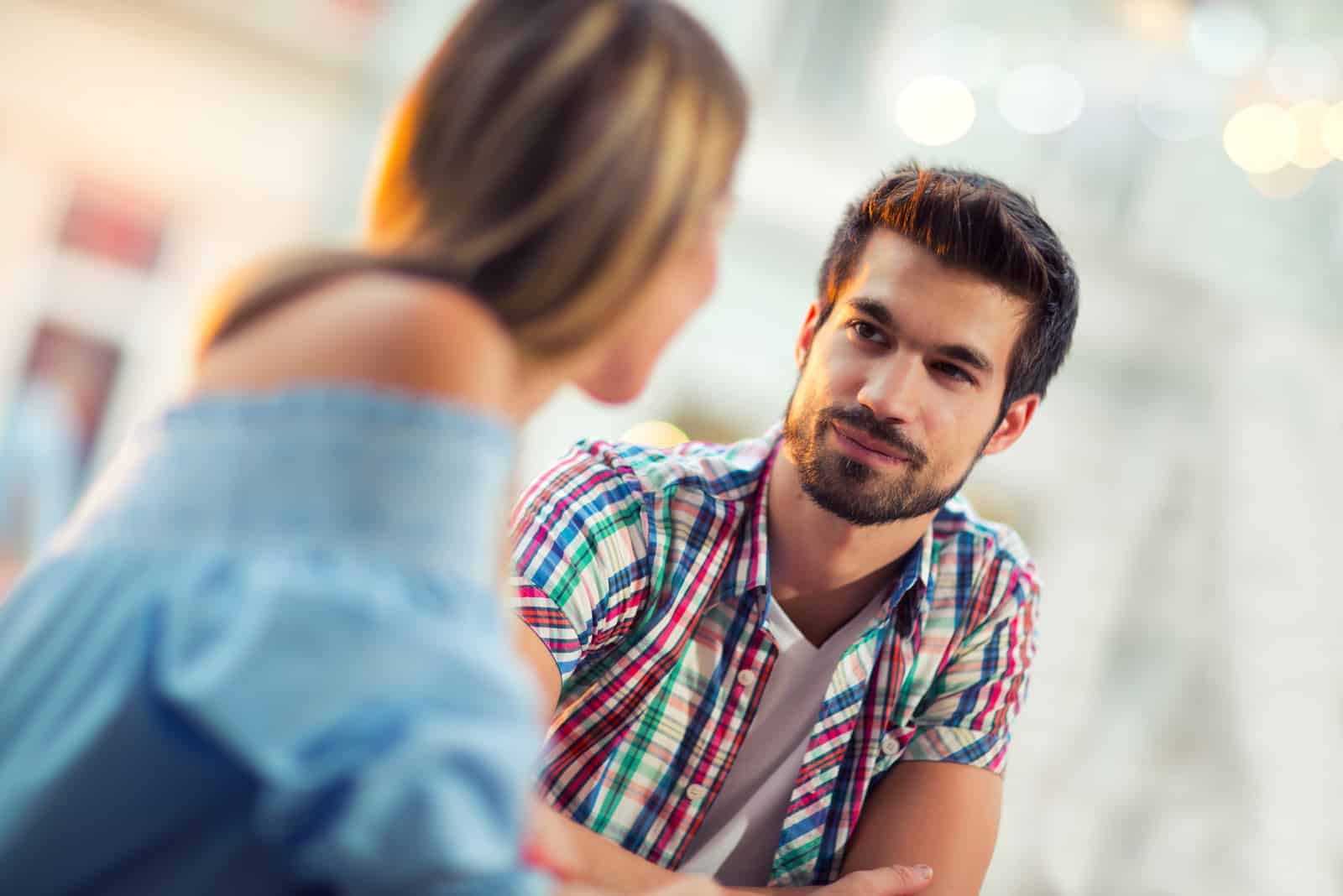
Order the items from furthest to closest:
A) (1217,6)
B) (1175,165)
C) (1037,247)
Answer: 1. (1175,165)
2. (1217,6)
3. (1037,247)

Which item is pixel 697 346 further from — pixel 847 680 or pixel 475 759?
pixel 475 759

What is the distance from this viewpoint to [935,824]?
141 cm

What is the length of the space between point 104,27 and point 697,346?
2.44 meters

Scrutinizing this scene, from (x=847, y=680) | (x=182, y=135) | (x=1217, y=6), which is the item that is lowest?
(x=847, y=680)

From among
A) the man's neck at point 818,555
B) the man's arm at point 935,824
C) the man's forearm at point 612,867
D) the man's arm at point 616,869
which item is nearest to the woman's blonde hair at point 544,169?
the man's arm at point 616,869

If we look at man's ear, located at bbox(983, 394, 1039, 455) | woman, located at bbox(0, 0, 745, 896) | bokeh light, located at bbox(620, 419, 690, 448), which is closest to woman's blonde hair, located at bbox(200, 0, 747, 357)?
woman, located at bbox(0, 0, 745, 896)

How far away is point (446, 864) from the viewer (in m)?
0.66

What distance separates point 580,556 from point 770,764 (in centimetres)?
39

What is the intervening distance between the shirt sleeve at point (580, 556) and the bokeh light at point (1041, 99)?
3.99m

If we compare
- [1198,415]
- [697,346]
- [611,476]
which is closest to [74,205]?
[697,346]

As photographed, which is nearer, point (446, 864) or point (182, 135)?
point (446, 864)

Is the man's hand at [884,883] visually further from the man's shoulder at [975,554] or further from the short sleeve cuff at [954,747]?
the man's shoulder at [975,554]

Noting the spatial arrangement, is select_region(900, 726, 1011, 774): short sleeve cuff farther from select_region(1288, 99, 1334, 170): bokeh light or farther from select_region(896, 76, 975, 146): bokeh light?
select_region(896, 76, 975, 146): bokeh light

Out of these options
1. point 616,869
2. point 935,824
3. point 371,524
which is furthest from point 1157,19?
point 371,524
